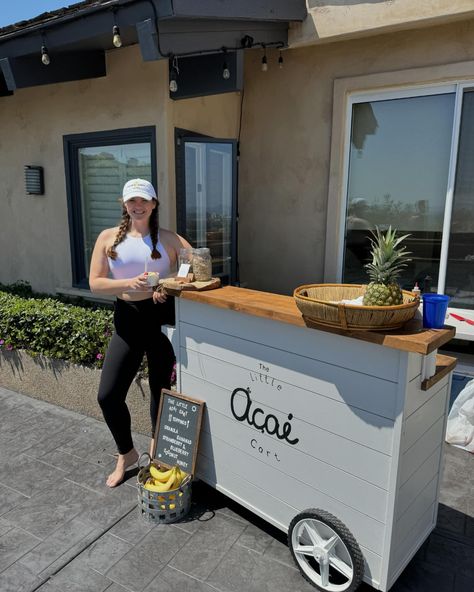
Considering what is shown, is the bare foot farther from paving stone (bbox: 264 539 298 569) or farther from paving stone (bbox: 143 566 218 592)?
paving stone (bbox: 264 539 298 569)

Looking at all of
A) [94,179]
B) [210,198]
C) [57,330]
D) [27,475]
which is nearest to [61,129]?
[94,179]

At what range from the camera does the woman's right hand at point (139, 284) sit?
2592mm

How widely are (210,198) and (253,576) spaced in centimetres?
365

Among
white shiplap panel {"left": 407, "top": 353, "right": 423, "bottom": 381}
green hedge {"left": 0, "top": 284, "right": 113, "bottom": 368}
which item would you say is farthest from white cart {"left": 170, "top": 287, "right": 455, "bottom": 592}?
green hedge {"left": 0, "top": 284, "right": 113, "bottom": 368}

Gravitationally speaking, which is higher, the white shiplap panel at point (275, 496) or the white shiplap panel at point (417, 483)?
the white shiplap panel at point (417, 483)

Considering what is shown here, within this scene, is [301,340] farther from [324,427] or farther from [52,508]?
[52,508]

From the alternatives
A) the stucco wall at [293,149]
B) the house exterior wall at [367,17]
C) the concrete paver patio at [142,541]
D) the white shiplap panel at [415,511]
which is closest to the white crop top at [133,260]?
the concrete paver patio at [142,541]

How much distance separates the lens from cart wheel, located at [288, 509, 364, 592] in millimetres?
2080

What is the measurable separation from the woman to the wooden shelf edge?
1.59m

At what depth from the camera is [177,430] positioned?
9.37ft

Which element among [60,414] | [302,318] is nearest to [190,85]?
[302,318]

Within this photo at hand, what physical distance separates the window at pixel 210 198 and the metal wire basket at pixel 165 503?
2.60 metres

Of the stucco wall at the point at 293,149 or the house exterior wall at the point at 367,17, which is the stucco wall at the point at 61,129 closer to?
the stucco wall at the point at 293,149

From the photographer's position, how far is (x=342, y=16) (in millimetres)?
3977
